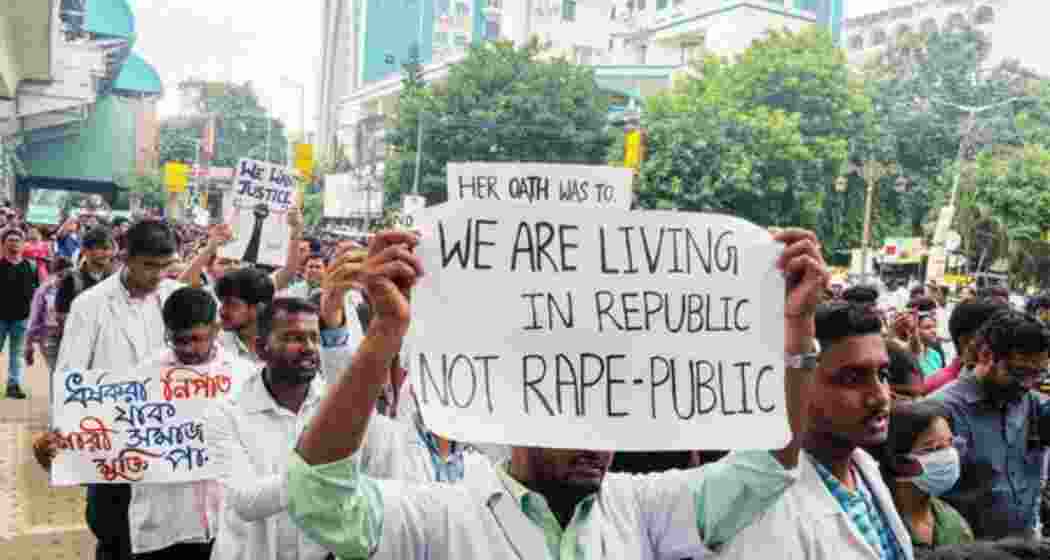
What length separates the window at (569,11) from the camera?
260 ft

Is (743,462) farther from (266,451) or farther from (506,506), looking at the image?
(266,451)

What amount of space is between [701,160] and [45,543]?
27.6m

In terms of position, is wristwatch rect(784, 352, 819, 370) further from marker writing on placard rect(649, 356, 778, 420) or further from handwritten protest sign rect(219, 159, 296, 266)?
handwritten protest sign rect(219, 159, 296, 266)

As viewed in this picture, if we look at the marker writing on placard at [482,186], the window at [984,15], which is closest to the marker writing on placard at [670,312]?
the marker writing on placard at [482,186]

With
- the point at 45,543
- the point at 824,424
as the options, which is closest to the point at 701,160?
the point at 45,543

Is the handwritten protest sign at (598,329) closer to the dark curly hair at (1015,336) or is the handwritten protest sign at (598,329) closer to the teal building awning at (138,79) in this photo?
the dark curly hair at (1015,336)

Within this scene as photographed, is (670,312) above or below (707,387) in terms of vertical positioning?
above

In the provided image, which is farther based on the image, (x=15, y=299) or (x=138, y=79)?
(x=138, y=79)

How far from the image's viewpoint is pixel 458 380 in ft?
6.34

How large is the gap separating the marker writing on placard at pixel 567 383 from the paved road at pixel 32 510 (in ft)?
14.7

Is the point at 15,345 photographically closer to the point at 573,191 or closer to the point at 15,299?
the point at 15,299

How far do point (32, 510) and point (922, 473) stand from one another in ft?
17.9

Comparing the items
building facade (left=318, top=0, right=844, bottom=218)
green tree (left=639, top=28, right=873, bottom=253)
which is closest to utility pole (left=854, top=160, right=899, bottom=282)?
green tree (left=639, top=28, right=873, bottom=253)

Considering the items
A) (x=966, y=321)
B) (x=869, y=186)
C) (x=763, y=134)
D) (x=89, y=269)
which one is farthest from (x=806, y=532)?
(x=869, y=186)
